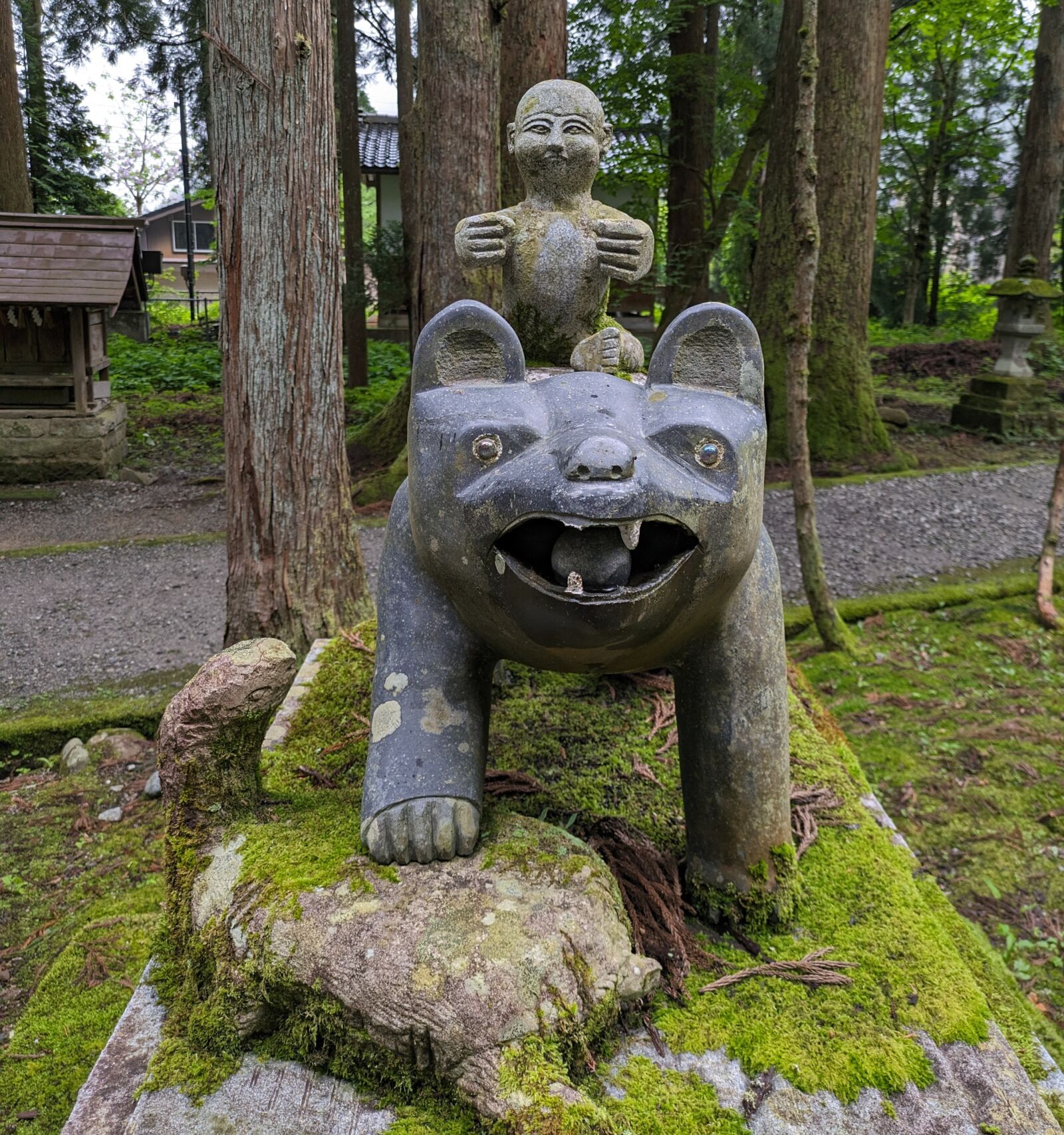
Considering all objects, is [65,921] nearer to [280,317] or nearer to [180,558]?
[280,317]

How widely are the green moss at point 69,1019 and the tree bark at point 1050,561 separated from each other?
191 inches

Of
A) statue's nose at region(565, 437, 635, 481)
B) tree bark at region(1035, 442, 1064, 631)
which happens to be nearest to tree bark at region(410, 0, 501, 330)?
tree bark at region(1035, 442, 1064, 631)

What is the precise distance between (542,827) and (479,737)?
8.9 inches

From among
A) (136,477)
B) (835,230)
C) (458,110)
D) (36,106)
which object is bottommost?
(136,477)

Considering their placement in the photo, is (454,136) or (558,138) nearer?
(558,138)

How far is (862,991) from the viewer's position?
1.82 metres

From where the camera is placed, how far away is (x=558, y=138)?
8.39ft

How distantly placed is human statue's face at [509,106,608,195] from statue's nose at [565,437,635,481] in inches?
57.4

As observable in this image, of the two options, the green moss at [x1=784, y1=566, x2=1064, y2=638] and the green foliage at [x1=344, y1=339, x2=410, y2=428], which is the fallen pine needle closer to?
the green moss at [x1=784, y1=566, x2=1064, y2=638]

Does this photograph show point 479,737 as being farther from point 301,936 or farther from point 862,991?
point 862,991

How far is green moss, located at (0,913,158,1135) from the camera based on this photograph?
7.63 feet

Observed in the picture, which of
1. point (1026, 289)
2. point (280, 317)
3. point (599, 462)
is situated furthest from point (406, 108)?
→ point (599, 462)

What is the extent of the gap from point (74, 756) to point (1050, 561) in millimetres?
5365

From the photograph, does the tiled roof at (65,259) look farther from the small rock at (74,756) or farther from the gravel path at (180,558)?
the small rock at (74,756)
